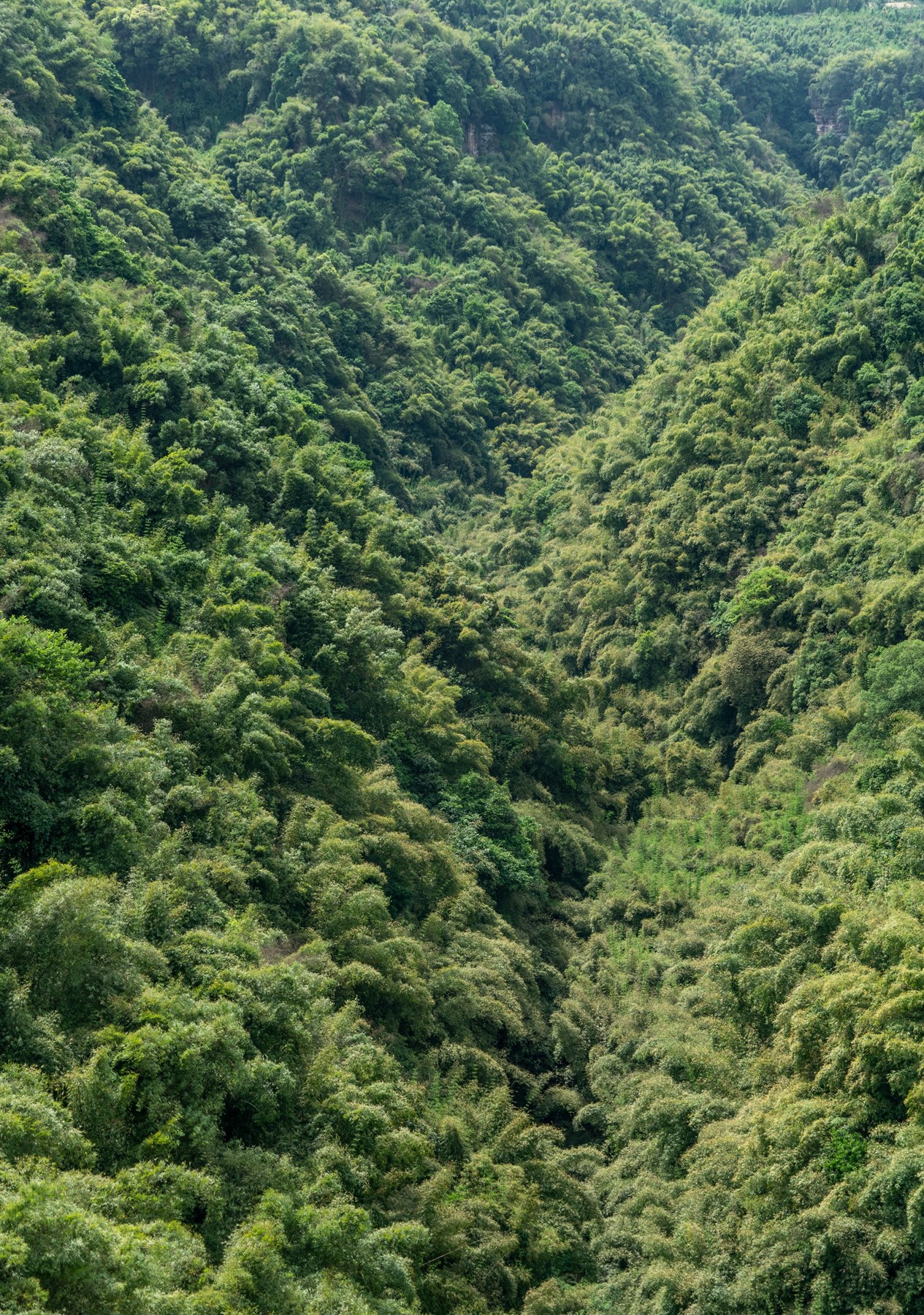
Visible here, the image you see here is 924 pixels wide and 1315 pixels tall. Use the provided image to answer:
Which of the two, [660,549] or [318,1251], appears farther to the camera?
[660,549]

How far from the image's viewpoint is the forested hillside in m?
16.7

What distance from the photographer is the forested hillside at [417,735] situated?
16.7 meters

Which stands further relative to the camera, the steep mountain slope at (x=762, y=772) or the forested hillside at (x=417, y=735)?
the steep mountain slope at (x=762, y=772)

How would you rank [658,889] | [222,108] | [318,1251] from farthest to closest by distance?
[222,108]
[658,889]
[318,1251]

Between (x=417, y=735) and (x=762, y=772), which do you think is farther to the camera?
(x=762, y=772)

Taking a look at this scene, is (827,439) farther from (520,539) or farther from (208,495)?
(208,495)

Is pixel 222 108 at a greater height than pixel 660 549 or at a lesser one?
greater

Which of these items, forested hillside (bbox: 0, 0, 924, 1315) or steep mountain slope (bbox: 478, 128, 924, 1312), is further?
steep mountain slope (bbox: 478, 128, 924, 1312)

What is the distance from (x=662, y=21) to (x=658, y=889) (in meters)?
81.4

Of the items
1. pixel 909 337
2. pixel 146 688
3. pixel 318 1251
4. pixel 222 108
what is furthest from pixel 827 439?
pixel 222 108

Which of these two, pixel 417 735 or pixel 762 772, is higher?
pixel 762 772

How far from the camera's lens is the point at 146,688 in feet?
72.6

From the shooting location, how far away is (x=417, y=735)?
96.4ft

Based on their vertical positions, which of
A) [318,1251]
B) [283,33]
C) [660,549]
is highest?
[283,33]
